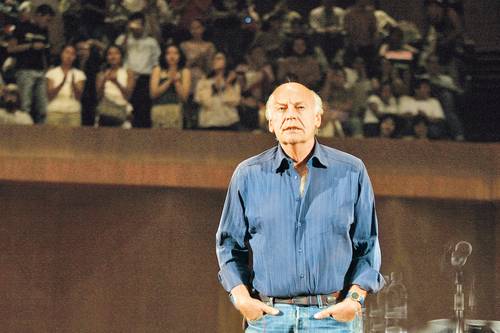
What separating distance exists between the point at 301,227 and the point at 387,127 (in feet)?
12.4

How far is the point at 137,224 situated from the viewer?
565 cm

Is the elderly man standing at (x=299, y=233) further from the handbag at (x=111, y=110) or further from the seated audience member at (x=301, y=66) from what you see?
the seated audience member at (x=301, y=66)

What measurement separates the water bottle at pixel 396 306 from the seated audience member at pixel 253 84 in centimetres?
130

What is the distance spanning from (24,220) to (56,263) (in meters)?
0.31

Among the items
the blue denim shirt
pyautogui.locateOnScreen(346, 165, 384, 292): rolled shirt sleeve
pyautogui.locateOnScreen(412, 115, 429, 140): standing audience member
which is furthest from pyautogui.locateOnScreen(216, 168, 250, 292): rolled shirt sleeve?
pyautogui.locateOnScreen(412, 115, 429, 140): standing audience member

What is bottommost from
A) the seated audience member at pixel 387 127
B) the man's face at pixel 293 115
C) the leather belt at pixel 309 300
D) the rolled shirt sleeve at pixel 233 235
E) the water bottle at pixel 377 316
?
the water bottle at pixel 377 316

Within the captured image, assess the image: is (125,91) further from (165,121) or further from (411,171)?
(411,171)

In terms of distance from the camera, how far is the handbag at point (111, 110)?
6.00 metres

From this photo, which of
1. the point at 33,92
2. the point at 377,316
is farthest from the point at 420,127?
the point at 33,92

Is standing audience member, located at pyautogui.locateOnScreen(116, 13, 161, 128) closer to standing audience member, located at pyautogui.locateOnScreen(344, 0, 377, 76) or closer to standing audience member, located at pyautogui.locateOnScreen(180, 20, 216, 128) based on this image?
standing audience member, located at pyautogui.locateOnScreen(180, 20, 216, 128)

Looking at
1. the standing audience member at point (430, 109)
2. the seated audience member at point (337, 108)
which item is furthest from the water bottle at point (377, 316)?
the standing audience member at point (430, 109)

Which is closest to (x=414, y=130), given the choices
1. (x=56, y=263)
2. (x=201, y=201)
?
(x=201, y=201)

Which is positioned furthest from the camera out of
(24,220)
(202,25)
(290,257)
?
(202,25)

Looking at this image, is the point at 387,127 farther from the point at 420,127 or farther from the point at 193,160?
the point at 193,160
